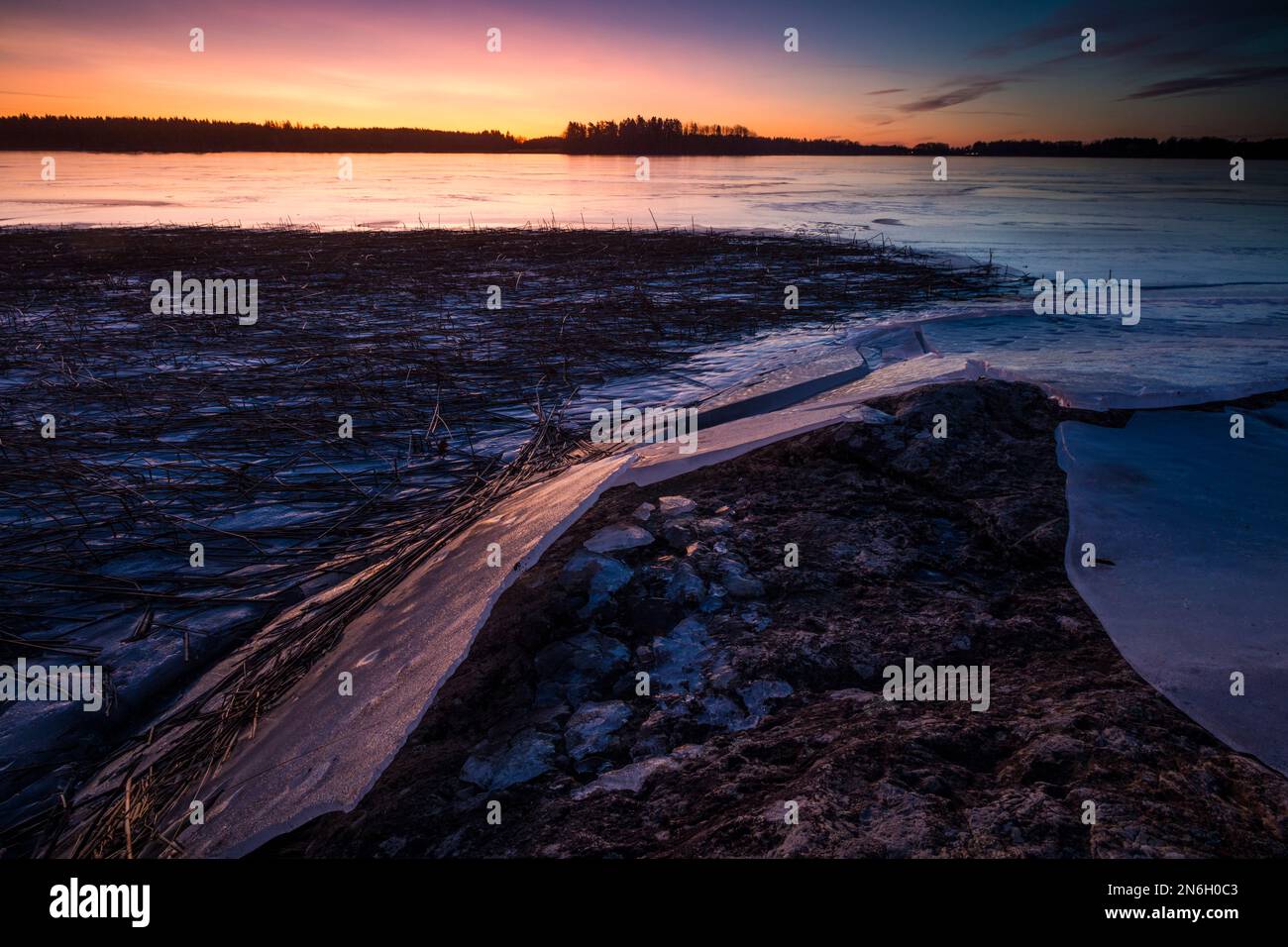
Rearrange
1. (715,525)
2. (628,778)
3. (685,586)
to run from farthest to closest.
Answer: (715,525) < (685,586) < (628,778)

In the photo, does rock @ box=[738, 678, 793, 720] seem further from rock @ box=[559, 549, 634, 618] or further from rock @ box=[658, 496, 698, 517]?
A: rock @ box=[658, 496, 698, 517]

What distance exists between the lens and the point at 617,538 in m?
2.79

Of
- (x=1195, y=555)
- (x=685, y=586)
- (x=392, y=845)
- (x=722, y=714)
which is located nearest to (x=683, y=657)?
(x=722, y=714)

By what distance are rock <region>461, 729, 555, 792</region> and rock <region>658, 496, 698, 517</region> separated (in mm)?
1330

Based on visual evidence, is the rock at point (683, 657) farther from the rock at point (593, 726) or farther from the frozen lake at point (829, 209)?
the frozen lake at point (829, 209)

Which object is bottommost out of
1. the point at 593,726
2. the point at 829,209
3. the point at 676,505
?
the point at 593,726

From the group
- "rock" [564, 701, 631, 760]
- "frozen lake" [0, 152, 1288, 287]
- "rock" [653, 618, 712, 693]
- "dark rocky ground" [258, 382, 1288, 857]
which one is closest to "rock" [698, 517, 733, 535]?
"dark rocky ground" [258, 382, 1288, 857]

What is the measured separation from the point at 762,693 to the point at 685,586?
586 millimetres

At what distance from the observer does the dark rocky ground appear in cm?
142

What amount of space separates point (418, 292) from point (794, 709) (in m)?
10.4

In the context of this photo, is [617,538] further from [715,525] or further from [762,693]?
[762,693]

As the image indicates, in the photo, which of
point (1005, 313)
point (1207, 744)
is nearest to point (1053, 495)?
point (1207, 744)

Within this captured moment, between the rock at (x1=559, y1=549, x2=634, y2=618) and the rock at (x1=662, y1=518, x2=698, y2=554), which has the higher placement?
the rock at (x1=662, y1=518, x2=698, y2=554)

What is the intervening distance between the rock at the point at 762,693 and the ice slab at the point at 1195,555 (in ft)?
3.30
